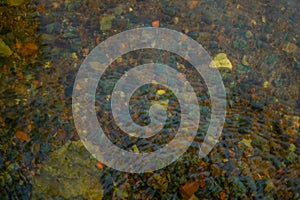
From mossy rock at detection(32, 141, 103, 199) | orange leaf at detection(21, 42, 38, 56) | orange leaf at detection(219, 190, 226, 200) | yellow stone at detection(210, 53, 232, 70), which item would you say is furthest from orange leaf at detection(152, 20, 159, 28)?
orange leaf at detection(219, 190, 226, 200)

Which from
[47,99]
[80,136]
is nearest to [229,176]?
[80,136]

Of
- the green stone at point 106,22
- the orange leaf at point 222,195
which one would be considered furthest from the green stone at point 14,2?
the orange leaf at point 222,195

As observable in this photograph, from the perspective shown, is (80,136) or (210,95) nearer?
(80,136)

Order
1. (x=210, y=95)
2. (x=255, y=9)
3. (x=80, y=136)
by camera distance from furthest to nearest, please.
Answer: (x=255, y=9)
(x=210, y=95)
(x=80, y=136)

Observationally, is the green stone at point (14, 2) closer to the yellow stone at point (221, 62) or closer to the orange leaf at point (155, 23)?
the orange leaf at point (155, 23)

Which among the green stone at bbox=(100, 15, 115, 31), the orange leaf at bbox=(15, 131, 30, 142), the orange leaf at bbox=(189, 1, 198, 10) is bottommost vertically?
the orange leaf at bbox=(15, 131, 30, 142)

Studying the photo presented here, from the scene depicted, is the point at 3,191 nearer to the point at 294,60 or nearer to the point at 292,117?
the point at 292,117

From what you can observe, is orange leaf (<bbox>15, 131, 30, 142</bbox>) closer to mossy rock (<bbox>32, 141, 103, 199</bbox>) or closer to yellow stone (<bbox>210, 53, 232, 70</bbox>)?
mossy rock (<bbox>32, 141, 103, 199</bbox>)

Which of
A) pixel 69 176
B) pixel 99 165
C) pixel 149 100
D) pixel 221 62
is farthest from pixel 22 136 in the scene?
pixel 221 62
